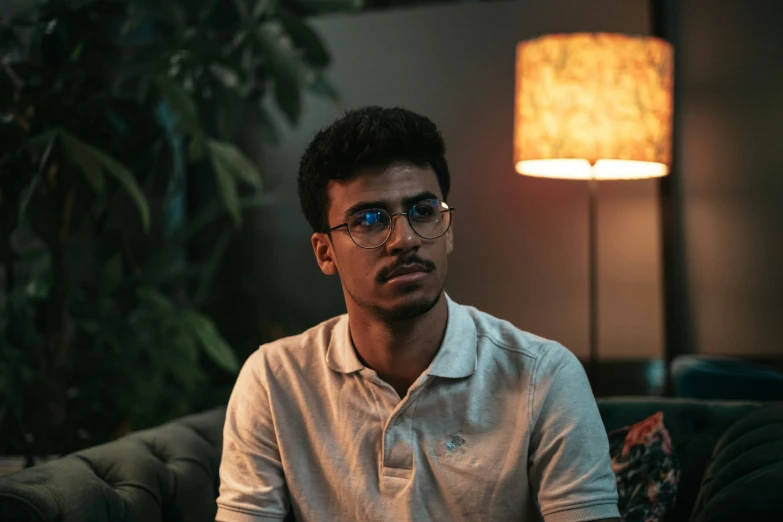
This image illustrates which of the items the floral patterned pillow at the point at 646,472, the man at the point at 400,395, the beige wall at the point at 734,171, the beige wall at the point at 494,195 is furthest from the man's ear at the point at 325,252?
the beige wall at the point at 734,171

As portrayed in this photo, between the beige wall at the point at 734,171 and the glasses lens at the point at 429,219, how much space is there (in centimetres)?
156

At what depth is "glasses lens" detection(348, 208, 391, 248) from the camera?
1.41 meters

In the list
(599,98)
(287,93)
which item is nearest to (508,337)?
(599,98)

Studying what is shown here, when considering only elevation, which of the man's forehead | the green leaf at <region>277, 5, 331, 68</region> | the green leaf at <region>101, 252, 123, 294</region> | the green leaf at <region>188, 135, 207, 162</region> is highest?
the green leaf at <region>277, 5, 331, 68</region>

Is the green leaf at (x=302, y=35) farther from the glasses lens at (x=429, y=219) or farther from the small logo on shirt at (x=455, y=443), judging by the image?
the small logo on shirt at (x=455, y=443)

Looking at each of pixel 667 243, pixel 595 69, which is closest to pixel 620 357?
pixel 667 243

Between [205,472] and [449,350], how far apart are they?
59 centimetres

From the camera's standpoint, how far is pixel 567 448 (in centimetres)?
130

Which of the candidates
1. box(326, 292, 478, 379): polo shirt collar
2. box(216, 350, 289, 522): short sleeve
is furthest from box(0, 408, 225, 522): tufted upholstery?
box(326, 292, 478, 379): polo shirt collar

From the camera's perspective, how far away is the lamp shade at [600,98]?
2.25 meters

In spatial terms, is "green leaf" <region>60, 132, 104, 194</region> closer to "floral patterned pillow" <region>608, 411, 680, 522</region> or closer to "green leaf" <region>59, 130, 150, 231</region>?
"green leaf" <region>59, 130, 150, 231</region>

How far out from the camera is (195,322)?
241 cm

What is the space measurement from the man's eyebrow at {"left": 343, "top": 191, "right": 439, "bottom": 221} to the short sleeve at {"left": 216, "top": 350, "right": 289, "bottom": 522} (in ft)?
1.06

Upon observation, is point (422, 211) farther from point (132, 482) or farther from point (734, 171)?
point (734, 171)
